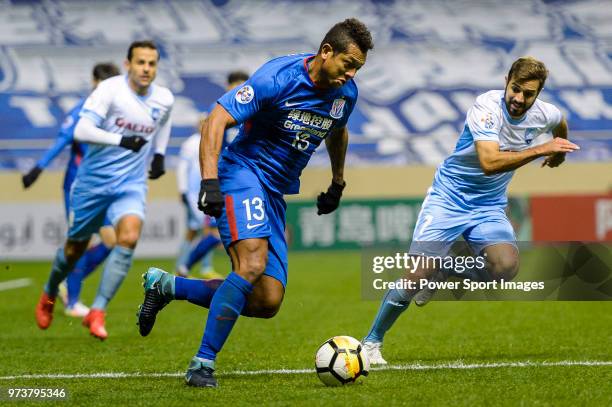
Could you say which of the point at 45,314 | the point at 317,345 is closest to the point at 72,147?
the point at 45,314

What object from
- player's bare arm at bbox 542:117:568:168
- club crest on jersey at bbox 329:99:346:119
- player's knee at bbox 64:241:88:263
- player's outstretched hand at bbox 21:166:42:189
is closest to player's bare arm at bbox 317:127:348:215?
club crest on jersey at bbox 329:99:346:119

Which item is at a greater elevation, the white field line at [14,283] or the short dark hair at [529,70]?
the short dark hair at [529,70]

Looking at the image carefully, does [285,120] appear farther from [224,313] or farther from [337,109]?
[224,313]

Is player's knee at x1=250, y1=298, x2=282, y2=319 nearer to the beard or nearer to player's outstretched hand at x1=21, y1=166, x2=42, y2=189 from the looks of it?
the beard

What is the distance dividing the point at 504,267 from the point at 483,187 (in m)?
0.63

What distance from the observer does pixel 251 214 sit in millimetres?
5988

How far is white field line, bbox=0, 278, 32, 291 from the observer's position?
14968 millimetres

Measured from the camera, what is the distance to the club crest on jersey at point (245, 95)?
589cm

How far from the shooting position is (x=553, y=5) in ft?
90.9

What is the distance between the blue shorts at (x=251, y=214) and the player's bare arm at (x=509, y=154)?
4.63 feet

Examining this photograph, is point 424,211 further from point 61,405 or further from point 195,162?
point 195,162

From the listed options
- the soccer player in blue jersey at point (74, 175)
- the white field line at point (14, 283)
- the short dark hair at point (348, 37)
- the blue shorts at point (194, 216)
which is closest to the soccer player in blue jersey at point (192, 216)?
the blue shorts at point (194, 216)

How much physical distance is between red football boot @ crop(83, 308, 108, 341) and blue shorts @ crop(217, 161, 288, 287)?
2.72 meters

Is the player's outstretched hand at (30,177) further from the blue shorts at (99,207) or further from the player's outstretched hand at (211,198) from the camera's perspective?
the player's outstretched hand at (211,198)
